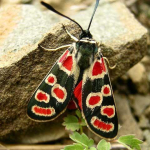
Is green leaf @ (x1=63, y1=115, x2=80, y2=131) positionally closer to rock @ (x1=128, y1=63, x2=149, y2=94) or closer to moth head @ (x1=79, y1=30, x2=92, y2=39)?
moth head @ (x1=79, y1=30, x2=92, y2=39)

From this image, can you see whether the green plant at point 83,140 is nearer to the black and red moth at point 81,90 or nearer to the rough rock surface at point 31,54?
the black and red moth at point 81,90

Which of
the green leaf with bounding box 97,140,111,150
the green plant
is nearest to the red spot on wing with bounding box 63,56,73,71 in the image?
the green plant

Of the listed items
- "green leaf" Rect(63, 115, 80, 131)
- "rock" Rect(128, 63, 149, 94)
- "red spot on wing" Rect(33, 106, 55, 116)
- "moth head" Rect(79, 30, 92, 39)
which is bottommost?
"rock" Rect(128, 63, 149, 94)

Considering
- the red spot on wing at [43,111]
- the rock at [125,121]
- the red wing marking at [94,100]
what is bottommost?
the rock at [125,121]

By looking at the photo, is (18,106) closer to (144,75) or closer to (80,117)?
(80,117)

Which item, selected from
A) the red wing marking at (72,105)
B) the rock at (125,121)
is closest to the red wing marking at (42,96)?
the red wing marking at (72,105)

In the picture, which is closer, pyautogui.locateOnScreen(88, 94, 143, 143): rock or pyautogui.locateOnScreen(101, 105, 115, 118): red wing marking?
pyautogui.locateOnScreen(101, 105, 115, 118): red wing marking
